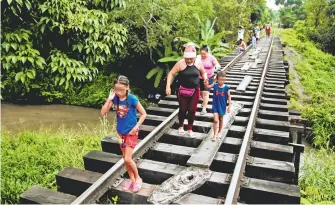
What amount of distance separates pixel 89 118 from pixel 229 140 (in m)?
7.42

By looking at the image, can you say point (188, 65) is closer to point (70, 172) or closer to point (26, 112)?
point (70, 172)

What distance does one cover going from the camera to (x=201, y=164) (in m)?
4.00

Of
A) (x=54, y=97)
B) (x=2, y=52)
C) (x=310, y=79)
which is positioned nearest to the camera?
(x=2, y=52)

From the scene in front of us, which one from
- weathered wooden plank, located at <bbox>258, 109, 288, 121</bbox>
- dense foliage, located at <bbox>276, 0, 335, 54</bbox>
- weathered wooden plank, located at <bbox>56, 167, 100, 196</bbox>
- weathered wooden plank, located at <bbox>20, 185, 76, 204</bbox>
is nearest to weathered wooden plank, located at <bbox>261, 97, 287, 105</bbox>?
weathered wooden plank, located at <bbox>258, 109, 288, 121</bbox>

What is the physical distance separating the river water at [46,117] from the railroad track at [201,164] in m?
4.34

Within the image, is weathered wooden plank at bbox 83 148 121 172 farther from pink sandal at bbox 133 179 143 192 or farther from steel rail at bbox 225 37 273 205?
steel rail at bbox 225 37 273 205

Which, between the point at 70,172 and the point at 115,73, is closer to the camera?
the point at 70,172

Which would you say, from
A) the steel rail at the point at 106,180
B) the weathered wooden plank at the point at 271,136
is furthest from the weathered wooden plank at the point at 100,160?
the weathered wooden plank at the point at 271,136

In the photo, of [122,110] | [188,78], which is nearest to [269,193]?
[122,110]

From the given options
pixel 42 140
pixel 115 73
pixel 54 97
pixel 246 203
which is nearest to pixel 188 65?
pixel 246 203

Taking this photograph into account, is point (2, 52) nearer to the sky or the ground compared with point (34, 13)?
nearer to the ground

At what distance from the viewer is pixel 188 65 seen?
15.8 ft

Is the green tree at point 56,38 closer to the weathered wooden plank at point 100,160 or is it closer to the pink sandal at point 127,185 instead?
the weathered wooden plank at point 100,160

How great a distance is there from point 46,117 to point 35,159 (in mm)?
5063
